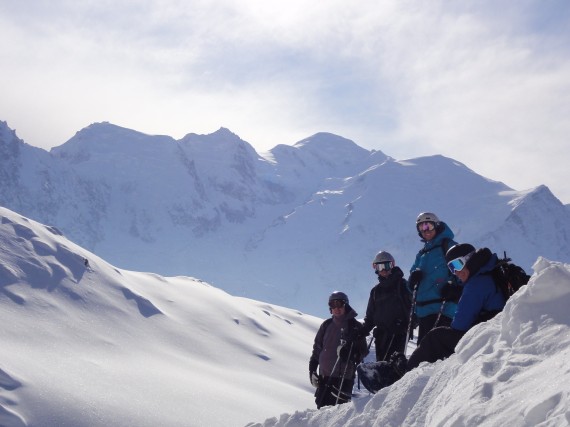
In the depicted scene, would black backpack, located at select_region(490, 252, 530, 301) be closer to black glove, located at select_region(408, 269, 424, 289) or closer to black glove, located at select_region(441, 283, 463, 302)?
black glove, located at select_region(441, 283, 463, 302)

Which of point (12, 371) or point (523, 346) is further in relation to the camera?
point (12, 371)

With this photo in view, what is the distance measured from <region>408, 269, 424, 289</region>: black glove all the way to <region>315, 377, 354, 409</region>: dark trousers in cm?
163

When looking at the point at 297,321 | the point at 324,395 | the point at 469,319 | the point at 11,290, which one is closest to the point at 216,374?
the point at 11,290

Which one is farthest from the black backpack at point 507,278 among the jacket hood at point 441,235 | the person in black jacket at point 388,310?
the person in black jacket at point 388,310

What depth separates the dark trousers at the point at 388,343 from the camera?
8.23 meters

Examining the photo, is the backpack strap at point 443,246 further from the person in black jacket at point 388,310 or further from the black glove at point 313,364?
the black glove at point 313,364

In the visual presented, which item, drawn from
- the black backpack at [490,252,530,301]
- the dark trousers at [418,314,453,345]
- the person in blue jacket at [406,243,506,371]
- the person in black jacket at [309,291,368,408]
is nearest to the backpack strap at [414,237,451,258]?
the dark trousers at [418,314,453,345]

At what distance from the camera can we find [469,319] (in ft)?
19.5

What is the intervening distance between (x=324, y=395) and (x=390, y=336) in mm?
1224

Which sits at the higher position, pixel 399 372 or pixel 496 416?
pixel 399 372

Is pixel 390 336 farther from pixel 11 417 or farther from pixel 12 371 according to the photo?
pixel 12 371

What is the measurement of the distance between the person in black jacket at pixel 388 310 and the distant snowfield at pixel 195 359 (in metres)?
1.79

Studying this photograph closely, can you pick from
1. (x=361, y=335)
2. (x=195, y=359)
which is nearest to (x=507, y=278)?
(x=361, y=335)

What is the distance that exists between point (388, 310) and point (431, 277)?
799 mm
